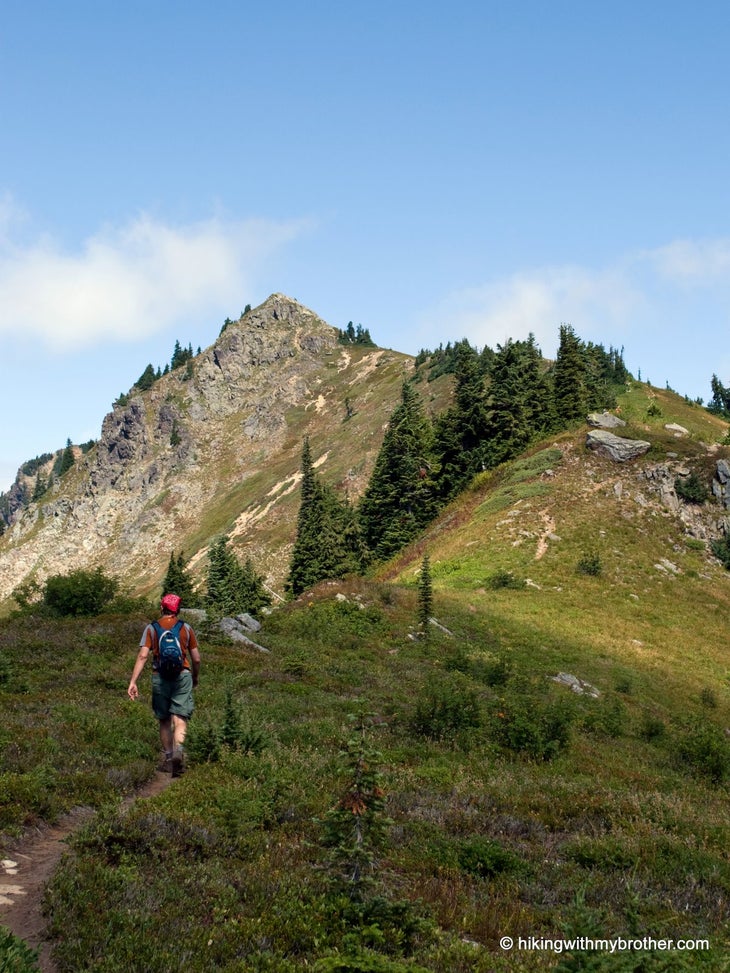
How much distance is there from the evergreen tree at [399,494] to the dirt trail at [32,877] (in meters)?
47.9

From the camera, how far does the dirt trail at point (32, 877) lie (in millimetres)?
4988

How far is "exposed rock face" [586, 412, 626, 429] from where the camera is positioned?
52.4 metres

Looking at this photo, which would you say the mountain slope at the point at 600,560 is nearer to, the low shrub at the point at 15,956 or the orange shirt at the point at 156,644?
the orange shirt at the point at 156,644

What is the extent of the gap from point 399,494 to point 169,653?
48218mm

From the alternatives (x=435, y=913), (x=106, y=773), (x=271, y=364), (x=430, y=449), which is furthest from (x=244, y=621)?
(x=271, y=364)

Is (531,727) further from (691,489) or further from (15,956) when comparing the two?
(691,489)

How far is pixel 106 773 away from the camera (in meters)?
8.79

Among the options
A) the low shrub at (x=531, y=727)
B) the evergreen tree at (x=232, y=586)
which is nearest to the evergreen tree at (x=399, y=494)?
the evergreen tree at (x=232, y=586)

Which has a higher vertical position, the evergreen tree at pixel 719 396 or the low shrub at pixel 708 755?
the evergreen tree at pixel 719 396

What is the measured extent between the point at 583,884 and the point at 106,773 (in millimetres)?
6441

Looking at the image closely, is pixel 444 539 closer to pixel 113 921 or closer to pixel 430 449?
pixel 430 449

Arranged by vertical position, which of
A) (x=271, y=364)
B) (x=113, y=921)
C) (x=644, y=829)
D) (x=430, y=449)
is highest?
(x=271, y=364)

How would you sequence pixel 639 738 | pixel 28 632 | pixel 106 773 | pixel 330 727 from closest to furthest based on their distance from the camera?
pixel 106 773 < pixel 330 727 < pixel 639 738 < pixel 28 632

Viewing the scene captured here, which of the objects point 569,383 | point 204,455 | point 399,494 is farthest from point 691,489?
point 204,455
